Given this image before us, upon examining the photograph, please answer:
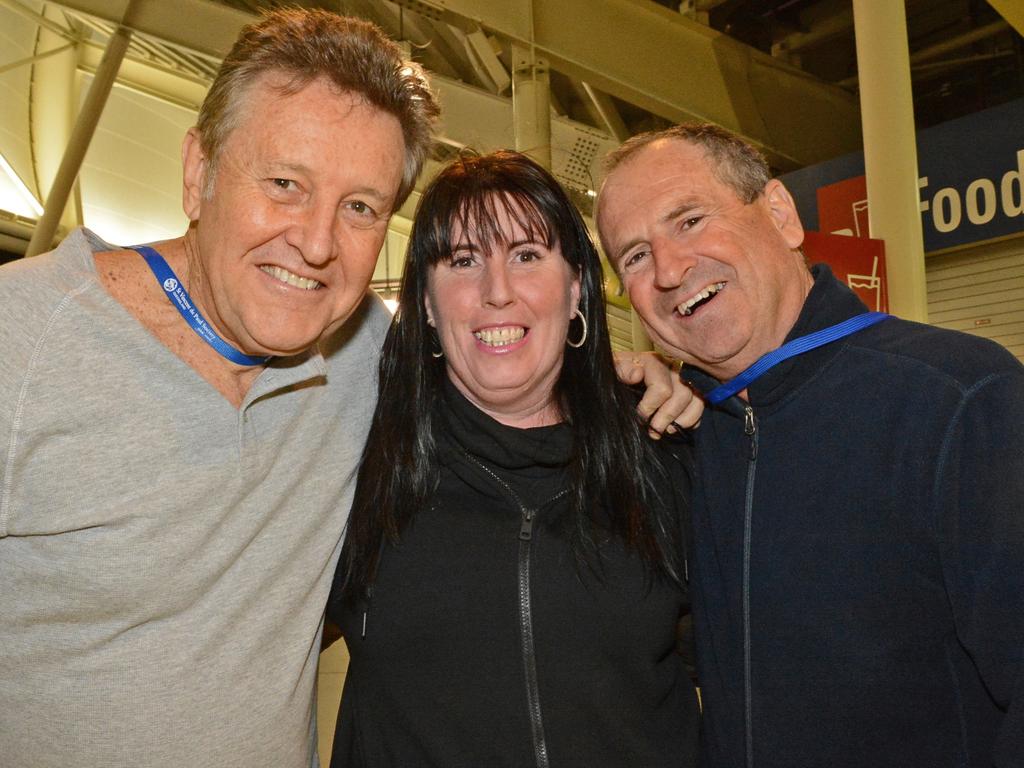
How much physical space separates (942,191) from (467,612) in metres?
6.54

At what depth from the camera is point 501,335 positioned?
1991mm

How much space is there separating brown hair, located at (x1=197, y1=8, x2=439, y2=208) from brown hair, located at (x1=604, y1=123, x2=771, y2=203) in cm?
65

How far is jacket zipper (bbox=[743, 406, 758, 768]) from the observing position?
1667 mm

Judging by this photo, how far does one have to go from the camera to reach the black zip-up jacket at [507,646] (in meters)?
1.69

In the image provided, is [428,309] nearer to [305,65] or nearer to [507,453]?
[507,453]

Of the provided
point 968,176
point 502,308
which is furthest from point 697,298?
point 968,176

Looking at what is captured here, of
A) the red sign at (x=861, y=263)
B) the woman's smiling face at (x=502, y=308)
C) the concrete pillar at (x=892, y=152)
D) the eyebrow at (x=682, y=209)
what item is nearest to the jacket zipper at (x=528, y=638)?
the woman's smiling face at (x=502, y=308)

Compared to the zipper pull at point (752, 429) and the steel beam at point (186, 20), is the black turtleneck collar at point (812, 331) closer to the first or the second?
the zipper pull at point (752, 429)

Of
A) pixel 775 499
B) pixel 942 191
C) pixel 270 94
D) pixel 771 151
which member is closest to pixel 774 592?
pixel 775 499

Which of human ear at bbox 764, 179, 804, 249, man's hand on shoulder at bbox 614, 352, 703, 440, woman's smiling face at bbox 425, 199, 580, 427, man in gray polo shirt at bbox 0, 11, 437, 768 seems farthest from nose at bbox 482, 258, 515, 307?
human ear at bbox 764, 179, 804, 249

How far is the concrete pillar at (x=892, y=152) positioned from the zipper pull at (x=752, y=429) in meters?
4.05

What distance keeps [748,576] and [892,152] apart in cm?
475

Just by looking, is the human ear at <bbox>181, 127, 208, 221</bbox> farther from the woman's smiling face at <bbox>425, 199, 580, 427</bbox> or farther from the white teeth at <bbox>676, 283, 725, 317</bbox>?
the white teeth at <bbox>676, 283, 725, 317</bbox>

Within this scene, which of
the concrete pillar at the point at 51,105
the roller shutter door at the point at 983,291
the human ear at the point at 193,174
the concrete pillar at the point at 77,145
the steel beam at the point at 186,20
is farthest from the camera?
the concrete pillar at the point at 51,105
